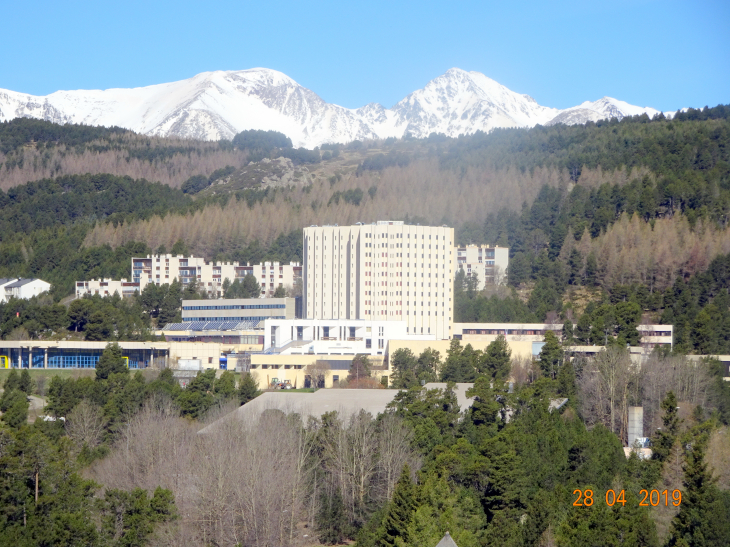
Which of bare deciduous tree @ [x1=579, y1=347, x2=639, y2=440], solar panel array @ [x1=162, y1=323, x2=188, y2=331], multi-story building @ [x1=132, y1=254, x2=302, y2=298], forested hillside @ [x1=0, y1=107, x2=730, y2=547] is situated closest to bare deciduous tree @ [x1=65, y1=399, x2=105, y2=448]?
forested hillside @ [x1=0, y1=107, x2=730, y2=547]

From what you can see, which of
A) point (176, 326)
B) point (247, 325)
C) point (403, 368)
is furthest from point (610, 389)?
point (176, 326)

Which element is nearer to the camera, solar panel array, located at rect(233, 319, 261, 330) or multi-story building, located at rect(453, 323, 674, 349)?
multi-story building, located at rect(453, 323, 674, 349)

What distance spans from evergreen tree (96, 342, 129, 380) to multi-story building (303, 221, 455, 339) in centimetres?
3022

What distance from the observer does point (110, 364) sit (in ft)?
311

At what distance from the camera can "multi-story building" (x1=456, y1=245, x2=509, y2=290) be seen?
14050cm

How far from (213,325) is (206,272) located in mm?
22884

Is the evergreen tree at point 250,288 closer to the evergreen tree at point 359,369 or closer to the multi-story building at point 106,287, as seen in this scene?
the multi-story building at point 106,287

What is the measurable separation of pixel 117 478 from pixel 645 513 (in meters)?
27.6

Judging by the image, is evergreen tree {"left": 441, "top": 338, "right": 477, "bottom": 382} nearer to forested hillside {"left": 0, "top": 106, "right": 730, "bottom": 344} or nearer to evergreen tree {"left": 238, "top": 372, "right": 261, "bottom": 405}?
evergreen tree {"left": 238, "top": 372, "right": 261, "bottom": 405}

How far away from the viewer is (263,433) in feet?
220

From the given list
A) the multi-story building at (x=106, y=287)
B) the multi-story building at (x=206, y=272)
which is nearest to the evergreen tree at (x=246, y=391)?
the multi-story building at (x=106, y=287)

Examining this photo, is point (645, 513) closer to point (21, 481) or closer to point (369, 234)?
point (21, 481)

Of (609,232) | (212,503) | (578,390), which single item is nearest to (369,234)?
(609,232)
